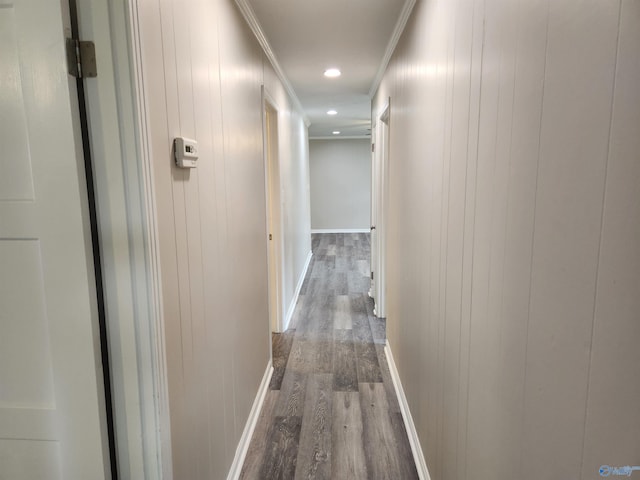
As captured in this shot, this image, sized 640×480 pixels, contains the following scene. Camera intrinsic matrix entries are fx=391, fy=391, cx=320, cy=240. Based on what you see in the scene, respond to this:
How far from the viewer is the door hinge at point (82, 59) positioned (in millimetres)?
947

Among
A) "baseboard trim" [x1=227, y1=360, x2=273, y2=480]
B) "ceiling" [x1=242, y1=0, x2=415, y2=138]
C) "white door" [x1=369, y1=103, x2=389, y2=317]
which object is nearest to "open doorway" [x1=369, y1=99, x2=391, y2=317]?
"white door" [x1=369, y1=103, x2=389, y2=317]

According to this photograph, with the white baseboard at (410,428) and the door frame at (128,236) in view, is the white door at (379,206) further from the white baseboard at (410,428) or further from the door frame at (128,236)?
the door frame at (128,236)

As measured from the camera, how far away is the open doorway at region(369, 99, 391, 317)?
3.55m

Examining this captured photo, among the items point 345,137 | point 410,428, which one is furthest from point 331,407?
point 345,137

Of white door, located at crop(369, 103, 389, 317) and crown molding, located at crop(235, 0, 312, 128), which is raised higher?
crown molding, located at crop(235, 0, 312, 128)

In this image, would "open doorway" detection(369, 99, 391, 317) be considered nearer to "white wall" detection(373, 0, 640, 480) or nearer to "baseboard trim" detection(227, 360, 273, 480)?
"baseboard trim" detection(227, 360, 273, 480)

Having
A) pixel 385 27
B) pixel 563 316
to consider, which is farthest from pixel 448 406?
pixel 385 27

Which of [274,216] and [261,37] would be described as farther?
[274,216]

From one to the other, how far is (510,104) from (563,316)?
50 centimetres

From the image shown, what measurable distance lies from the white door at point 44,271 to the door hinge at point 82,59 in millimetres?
22

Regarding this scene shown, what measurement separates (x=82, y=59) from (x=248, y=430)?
6.36 ft

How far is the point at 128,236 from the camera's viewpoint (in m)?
1.01

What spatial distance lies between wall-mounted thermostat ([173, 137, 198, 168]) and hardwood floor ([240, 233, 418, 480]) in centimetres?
156

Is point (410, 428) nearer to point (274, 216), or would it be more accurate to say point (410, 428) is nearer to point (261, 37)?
point (274, 216)
